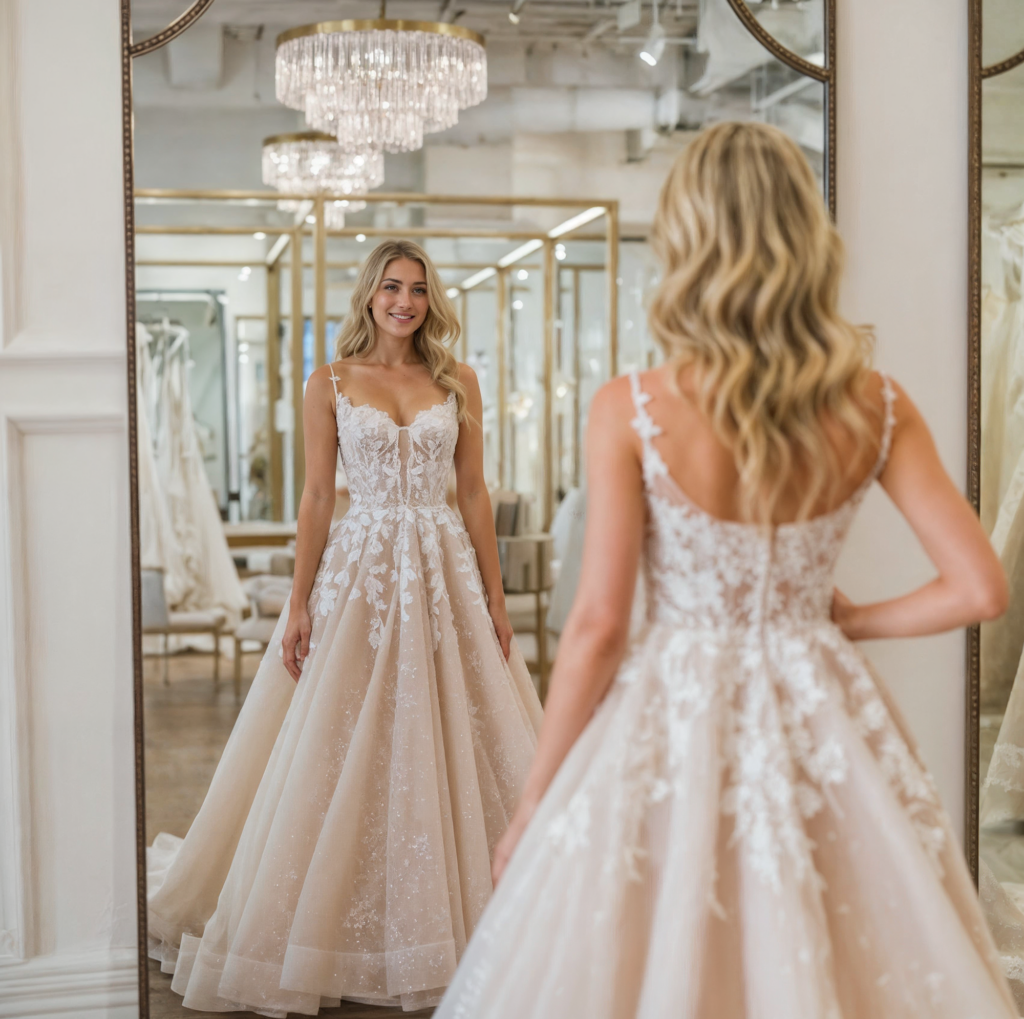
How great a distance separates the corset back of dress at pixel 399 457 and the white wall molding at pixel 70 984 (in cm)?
103

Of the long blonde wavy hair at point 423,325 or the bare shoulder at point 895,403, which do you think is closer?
the bare shoulder at point 895,403

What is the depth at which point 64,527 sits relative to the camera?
7.13ft

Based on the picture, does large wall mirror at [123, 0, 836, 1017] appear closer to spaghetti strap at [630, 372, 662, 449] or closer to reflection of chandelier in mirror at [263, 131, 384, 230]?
reflection of chandelier in mirror at [263, 131, 384, 230]

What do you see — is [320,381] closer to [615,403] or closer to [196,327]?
[196,327]

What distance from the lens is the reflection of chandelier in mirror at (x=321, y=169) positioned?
6.83ft

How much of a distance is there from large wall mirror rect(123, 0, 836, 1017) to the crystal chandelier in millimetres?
11

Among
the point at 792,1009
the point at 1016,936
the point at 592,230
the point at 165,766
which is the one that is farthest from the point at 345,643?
the point at 1016,936

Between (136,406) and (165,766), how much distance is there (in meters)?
0.69

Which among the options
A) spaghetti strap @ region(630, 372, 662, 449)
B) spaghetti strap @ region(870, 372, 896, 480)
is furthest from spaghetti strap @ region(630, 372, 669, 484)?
spaghetti strap @ region(870, 372, 896, 480)

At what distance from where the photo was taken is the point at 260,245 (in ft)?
6.77
